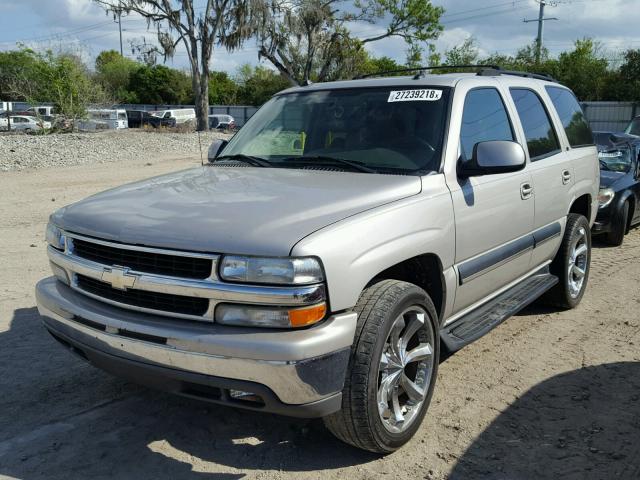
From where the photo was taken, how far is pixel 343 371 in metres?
2.86

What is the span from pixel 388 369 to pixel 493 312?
140cm

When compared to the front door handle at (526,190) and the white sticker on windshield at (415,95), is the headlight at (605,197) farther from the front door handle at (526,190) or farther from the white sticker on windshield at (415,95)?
the white sticker on windshield at (415,95)

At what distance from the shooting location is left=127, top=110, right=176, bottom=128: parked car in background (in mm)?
38969

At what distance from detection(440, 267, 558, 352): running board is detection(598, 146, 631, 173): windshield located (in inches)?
192

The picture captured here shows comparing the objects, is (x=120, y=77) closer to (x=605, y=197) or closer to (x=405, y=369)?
(x=605, y=197)

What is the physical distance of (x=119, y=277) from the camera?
2.99 m

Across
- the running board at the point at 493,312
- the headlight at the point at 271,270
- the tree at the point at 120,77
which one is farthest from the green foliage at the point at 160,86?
the headlight at the point at 271,270

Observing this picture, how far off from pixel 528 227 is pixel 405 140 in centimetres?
134

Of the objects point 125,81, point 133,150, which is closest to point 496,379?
point 133,150

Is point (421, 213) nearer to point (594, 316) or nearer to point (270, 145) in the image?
point (270, 145)

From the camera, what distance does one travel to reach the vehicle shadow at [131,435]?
126 inches

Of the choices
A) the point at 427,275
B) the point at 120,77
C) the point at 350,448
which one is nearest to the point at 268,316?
the point at 350,448

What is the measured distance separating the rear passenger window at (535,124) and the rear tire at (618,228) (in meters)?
3.77

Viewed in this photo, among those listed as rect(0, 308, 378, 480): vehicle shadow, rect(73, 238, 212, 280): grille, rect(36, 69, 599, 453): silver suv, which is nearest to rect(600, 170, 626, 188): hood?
rect(36, 69, 599, 453): silver suv
